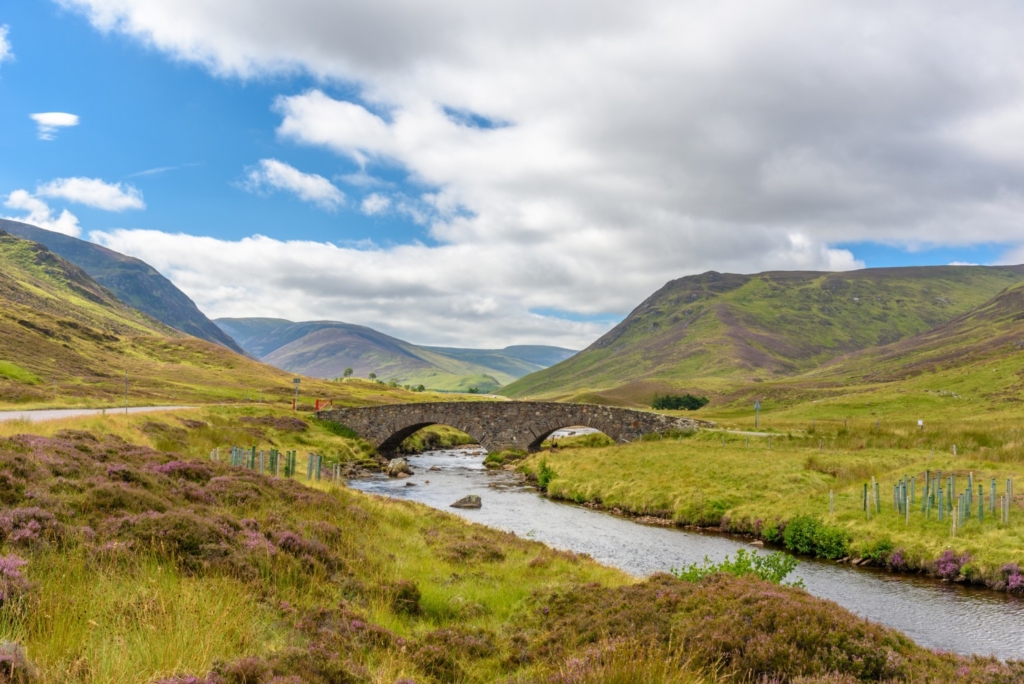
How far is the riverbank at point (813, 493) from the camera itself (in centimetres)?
2339

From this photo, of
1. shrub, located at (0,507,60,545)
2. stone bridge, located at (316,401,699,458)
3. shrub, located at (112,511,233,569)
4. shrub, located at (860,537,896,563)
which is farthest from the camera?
stone bridge, located at (316,401,699,458)

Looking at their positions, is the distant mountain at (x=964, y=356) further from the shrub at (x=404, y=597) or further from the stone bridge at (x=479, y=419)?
the shrub at (x=404, y=597)

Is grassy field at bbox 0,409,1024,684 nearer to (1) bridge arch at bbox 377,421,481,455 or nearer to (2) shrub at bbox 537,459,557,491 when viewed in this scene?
(2) shrub at bbox 537,459,557,491

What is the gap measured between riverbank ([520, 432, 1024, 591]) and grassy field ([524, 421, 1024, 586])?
2.3 inches

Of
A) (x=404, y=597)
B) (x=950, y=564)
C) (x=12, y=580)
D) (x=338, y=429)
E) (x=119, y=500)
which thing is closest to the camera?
(x=12, y=580)

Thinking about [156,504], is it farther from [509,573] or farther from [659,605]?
[659,605]

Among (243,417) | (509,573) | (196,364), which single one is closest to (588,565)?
(509,573)

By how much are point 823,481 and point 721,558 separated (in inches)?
464

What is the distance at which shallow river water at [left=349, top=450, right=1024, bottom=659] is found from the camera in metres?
17.7

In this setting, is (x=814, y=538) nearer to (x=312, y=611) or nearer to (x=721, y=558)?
(x=721, y=558)

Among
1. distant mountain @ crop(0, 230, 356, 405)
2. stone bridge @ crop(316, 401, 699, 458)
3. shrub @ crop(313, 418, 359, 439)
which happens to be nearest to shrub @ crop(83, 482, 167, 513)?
distant mountain @ crop(0, 230, 356, 405)

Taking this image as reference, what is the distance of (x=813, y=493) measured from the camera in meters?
32.1

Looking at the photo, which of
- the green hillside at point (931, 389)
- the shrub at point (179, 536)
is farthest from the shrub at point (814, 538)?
the green hillside at point (931, 389)

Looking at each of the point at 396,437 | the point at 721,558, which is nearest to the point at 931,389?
the point at 396,437
